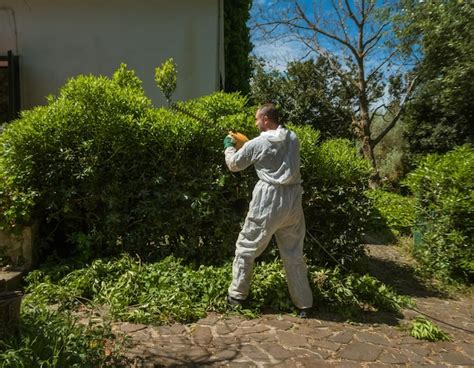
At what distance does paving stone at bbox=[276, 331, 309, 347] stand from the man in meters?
0.48

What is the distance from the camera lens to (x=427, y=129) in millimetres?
15969

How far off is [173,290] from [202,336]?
777 millimetres

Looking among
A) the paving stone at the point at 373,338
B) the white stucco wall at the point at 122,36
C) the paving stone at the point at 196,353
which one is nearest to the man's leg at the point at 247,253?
the paving stone at the point at 196,353

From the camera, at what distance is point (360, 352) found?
387 centimetres

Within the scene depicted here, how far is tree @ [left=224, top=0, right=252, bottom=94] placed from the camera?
37.1 ft

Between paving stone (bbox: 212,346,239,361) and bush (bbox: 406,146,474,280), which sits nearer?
paving stone (bbox: 212,346,239,361)

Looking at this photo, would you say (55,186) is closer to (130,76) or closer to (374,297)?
(130,76)

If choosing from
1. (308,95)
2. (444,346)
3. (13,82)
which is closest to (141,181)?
(444,346)

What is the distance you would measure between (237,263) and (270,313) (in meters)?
0.66

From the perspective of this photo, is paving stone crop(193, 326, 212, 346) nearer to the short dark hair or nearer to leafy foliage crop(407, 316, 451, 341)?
leafy foliage crop(407, 316, 451, 341)

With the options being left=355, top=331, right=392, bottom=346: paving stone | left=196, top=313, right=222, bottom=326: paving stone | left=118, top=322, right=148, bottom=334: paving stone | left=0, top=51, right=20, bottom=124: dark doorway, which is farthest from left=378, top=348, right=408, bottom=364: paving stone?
left=0, top=51, right=20, bottom=124: dark doorway

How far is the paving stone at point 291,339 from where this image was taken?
3.91 m

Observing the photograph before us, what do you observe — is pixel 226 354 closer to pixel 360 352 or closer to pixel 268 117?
pixel 360 352

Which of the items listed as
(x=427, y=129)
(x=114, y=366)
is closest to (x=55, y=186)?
(x=114, y=366)
